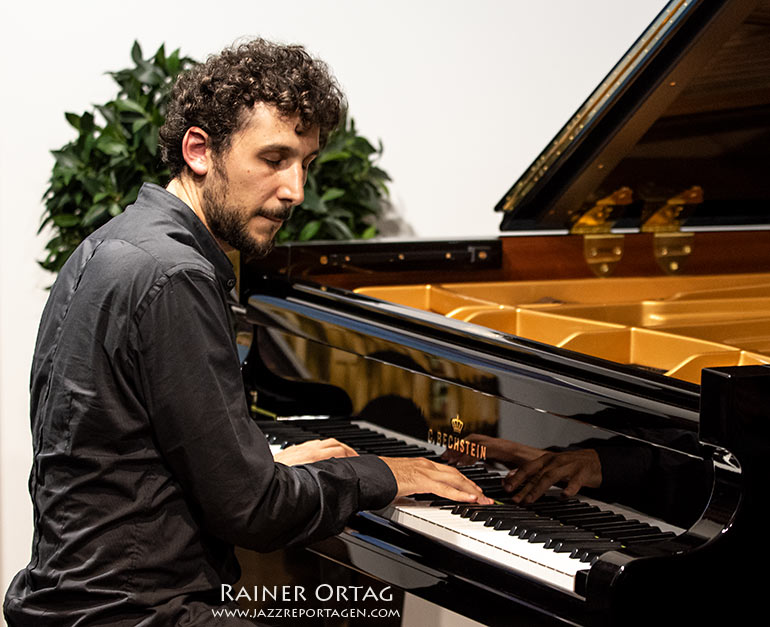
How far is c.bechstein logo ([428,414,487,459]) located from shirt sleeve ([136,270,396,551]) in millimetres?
437

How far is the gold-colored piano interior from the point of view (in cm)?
205

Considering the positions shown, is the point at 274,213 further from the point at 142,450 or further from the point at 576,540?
the point at 576,540

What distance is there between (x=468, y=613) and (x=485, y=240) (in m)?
1.43

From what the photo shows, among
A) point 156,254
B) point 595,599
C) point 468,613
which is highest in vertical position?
point 156,254

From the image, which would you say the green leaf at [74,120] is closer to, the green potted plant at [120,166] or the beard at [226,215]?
the green potted plant at [120,166]

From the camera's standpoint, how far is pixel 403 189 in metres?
4.18

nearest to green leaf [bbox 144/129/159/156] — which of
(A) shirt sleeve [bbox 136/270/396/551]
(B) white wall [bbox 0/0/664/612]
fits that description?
(B) white wall [bbox 0/0/664/612]

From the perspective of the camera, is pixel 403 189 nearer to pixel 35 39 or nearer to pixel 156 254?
pixel 35 39

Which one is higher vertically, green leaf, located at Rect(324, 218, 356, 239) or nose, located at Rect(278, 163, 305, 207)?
nose, located at Rect(278, 163, 305, 207)

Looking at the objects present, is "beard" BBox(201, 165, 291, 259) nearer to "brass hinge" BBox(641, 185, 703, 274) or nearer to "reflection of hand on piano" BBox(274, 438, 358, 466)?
"reflection of hand on piano" BBox(274, 438, 358, 466)

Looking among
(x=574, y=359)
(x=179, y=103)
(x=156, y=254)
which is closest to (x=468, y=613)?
(x=574, y=359)

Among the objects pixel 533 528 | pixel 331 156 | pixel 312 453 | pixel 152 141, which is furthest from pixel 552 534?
pixel 331 156

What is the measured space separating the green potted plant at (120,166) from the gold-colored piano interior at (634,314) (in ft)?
3.23

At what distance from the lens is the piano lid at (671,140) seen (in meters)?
2.17
